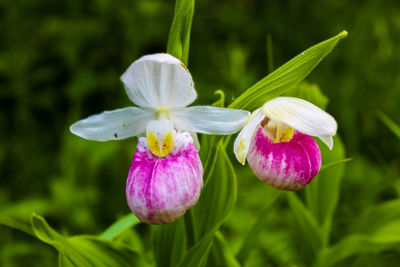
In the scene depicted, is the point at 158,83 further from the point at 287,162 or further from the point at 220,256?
the point at 220,256

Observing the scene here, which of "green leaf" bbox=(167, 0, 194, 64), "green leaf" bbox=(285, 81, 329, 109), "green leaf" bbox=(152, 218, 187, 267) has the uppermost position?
"green leaf" bbox=(167, 0, 194, 64)

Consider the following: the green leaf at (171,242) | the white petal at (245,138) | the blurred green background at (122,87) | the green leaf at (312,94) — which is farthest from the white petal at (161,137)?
the blurred green background at (122,87)

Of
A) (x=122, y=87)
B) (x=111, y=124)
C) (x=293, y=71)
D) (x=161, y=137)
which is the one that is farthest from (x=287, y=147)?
(x=122, y=87)

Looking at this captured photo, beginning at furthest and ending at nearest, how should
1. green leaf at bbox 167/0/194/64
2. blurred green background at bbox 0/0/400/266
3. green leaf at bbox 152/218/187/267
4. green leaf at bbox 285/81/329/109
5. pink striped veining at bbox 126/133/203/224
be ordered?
blurred green background at bbox 0/0/400/266, green leaf at bbox 285/81/329/109, green leaf at bbox 152/218/187/267, green leaf at bbox 167/0/194/64, pink striped veining at bbox 126/133/203/224

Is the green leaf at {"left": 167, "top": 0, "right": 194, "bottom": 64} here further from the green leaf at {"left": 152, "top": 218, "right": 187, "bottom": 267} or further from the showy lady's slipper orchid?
the green leaf at {"left": 152, "top": 218, "right": 187, "bottom": 267}

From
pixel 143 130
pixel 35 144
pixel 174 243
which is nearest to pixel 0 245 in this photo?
pixel 35 144

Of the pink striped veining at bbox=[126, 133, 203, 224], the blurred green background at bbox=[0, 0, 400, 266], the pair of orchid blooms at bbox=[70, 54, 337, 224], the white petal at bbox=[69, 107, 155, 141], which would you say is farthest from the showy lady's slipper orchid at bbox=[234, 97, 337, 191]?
the blurred green background at bbox=[0, 0, 400, 266]

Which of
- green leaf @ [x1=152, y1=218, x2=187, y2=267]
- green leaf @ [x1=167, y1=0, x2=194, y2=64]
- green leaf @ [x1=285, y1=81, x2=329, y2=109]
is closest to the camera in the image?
green leaf @ [x1=167, y1=0, x2=194, y2=64]
